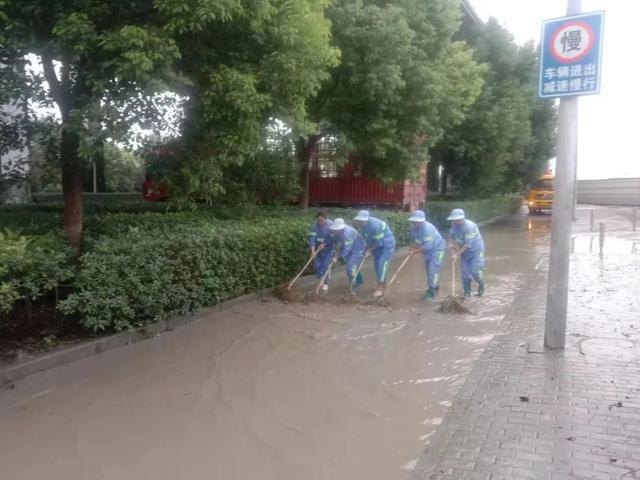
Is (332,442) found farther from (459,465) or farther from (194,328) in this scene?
(194,328)

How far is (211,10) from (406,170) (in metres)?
8.88

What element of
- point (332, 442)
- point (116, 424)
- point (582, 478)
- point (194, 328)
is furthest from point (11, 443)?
point (582, 478)

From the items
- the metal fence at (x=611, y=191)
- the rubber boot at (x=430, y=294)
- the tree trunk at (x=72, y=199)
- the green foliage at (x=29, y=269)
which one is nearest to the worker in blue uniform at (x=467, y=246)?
the rubber boot at (x=430, y=294)

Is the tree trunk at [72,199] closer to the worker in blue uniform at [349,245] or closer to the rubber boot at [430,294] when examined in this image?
the worker in blue uniform at [349,245]

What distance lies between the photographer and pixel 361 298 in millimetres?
8867

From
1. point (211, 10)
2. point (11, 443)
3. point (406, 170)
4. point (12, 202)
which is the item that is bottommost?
point (11, 443)

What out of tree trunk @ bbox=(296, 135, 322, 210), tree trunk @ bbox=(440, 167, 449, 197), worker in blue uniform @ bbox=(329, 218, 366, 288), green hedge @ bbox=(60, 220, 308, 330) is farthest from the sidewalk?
tree trunk @ bbox=(440, 167, 449, 197)

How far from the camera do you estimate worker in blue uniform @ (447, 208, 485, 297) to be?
28.3 ft

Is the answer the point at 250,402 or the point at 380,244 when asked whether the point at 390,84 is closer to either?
the point at 380,244

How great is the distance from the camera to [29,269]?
5148mm

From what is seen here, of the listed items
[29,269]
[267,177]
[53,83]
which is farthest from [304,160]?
[29,269]

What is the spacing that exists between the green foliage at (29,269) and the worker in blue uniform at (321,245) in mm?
4200

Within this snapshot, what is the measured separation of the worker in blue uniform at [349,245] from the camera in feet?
29.1

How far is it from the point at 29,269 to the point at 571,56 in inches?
218
